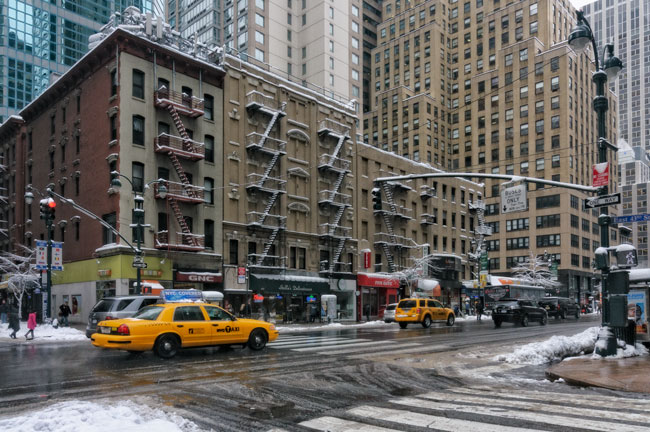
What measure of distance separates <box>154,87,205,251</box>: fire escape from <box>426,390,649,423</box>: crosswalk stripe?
1073 inches

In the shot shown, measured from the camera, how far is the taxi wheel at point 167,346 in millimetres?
15398

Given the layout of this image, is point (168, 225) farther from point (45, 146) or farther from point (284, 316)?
point (45, 146)

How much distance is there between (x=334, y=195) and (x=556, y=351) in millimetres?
31686

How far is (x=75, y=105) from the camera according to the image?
40.0 meters

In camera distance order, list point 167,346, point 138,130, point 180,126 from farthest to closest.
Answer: point 180,126 → point 138,130 → point 167,346

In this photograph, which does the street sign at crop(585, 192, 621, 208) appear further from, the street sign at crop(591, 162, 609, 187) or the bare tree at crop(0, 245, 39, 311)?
the bare tree at crop(0, 245, 39, 311)

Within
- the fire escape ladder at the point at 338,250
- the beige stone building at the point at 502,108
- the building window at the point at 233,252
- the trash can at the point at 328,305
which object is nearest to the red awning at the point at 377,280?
the fire escape ladder at the point at 338,250

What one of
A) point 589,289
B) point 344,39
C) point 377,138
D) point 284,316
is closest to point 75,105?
point 284,316

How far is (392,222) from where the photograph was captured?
177 ft

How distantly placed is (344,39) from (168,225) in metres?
53.7

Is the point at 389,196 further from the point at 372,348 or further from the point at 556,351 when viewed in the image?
the point at 556,351

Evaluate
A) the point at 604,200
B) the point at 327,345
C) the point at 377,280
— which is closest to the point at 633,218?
the point at 604,200

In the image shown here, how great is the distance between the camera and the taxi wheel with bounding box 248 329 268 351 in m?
17.6

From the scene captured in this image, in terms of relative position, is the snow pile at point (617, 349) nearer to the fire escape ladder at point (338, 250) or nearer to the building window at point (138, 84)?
the building window at point (138, 84)
